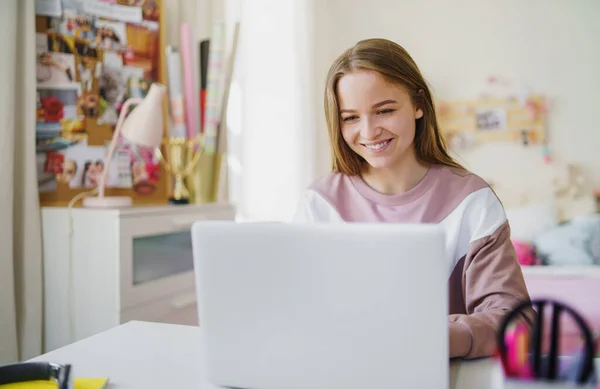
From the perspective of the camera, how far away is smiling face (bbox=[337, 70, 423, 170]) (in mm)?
905

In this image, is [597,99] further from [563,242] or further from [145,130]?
[145,130]

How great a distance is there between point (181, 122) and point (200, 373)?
1733 mm

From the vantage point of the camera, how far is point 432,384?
1.68 ft

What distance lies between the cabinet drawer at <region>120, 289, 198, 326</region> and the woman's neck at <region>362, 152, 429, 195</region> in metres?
0.99

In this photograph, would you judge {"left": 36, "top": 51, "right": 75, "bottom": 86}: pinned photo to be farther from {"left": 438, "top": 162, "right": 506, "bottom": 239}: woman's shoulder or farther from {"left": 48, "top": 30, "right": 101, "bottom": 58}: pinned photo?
{"left": 438, "top": 162, "right": 506, "bottom": 239}: woman's shoulder

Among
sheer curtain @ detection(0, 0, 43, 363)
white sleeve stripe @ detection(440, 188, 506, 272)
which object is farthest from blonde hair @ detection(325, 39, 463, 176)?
sheer curtain @ detection(0, 0, 43, 363)

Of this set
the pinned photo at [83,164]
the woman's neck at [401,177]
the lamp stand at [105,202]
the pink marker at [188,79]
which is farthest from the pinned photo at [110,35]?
the woman's neck at [401,177]

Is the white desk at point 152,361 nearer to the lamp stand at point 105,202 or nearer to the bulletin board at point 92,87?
the lamp stand at point 105,202

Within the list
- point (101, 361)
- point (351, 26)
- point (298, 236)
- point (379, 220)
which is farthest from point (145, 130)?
point (351, 26)

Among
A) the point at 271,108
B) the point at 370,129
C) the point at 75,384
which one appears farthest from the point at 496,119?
the point at 75,384

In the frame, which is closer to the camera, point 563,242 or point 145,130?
point 145,130

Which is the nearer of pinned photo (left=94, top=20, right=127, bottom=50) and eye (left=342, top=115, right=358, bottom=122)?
eye (left=342, top=115, right=358, bottom=122)

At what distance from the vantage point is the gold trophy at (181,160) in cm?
209

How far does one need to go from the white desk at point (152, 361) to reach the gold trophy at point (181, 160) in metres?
1.22
